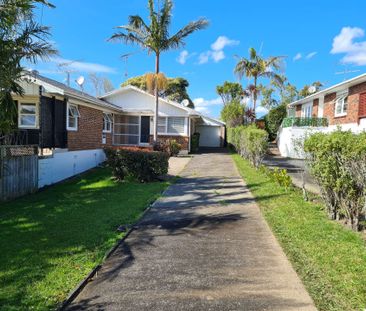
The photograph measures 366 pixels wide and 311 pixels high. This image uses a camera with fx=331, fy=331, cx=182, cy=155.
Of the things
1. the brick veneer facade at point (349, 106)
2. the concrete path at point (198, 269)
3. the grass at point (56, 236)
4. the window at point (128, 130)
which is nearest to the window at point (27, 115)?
the grass at point (56, 236)

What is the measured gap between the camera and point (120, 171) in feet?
40.6

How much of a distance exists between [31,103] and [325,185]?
12115 mm

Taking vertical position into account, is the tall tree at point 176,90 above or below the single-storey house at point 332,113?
above

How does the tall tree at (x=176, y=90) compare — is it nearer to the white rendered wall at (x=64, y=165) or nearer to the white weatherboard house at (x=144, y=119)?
the white weatherboard house at (x=144, y=119)

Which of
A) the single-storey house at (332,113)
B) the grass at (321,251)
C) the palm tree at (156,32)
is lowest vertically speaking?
the grass at (321,251)

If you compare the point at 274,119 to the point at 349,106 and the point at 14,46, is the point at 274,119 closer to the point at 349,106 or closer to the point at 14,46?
the point at 349,106

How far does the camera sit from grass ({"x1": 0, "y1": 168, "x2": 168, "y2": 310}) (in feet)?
12.6

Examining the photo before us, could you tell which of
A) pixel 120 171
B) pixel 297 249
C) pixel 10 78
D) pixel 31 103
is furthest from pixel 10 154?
pixel 297 249

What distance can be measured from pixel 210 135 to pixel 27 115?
25.4 meters

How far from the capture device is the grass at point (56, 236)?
12.6ft

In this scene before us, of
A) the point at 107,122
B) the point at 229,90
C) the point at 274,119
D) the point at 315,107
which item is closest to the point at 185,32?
the point at 107,122

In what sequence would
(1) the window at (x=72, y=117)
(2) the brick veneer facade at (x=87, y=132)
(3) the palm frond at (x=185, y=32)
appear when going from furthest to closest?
(3) the palm frond at (x=185, y=32) → (2) the brick veneer facade at (x=87, y=132) → (1) the window at (x=72, y=117)

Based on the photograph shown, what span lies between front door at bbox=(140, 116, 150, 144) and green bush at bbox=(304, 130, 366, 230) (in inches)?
752

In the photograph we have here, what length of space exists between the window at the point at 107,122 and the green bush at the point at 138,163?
7352 millimetres
